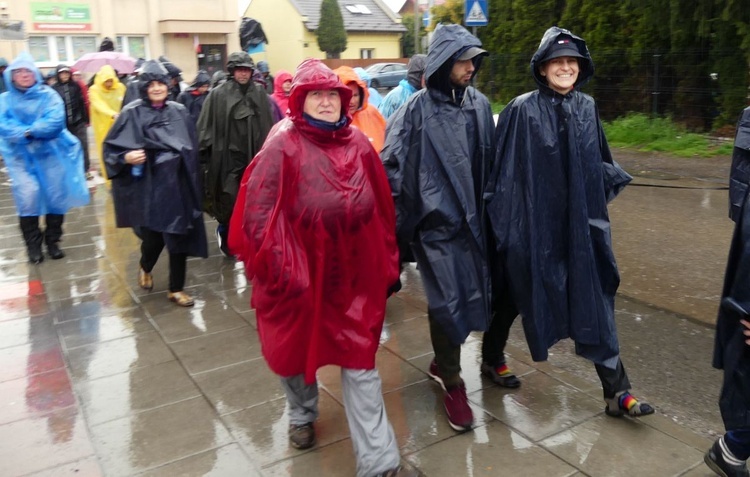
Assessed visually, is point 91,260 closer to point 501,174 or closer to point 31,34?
point 501,174

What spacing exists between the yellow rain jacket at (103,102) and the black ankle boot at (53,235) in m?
3.14

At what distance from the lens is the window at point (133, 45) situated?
107 ft

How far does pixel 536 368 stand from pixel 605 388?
712 mm

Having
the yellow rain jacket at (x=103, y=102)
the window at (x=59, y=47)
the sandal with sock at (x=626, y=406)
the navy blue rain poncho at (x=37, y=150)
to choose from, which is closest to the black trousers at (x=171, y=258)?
the navy blue rain poncho at (x=37, y=150)

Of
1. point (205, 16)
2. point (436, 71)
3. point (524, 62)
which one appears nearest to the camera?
point (436, 71)

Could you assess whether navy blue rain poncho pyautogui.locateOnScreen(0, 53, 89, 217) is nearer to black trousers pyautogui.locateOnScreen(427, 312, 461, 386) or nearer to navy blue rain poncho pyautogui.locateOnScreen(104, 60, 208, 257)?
navy blue rain poncho pyautogui.locateOnScreen(104, 60, 208, 257)

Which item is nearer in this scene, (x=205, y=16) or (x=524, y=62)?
(x=524, y=62)

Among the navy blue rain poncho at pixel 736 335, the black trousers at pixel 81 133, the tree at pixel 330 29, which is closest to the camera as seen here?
the navy blue rain poncho at pixel 736 335

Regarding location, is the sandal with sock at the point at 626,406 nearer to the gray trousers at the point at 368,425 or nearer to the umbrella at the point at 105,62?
the gray trousers at the point at 368,425

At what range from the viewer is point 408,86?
7.16 m

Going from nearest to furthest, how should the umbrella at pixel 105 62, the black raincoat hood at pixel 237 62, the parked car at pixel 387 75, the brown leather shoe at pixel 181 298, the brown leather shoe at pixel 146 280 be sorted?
the brown leather shoe at pixel 181 298 → the brown leather shoe at pixel 146 280 → the black raincoat hood at pixel 237 62 → the umbrella at pixel 105 62 → the parked car at pixel 387 75

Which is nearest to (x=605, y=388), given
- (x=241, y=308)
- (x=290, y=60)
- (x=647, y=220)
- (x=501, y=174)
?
(x=501, y=174)

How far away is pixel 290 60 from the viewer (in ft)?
137

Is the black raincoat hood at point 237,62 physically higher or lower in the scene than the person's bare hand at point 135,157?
higher
